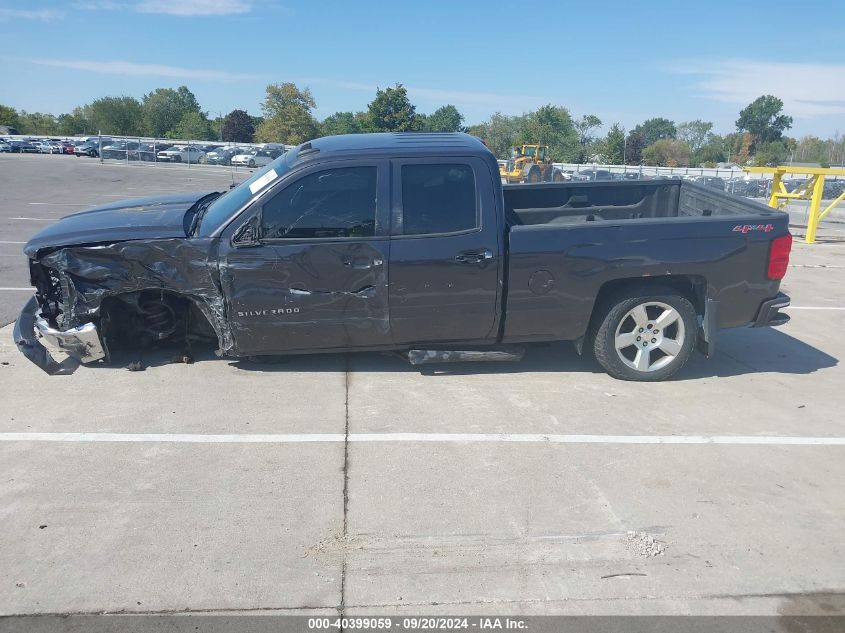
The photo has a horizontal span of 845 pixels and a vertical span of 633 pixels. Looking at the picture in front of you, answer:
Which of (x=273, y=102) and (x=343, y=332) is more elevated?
(x=273, y=102)

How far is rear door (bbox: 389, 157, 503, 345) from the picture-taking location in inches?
214

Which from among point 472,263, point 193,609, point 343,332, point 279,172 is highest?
point 279,172

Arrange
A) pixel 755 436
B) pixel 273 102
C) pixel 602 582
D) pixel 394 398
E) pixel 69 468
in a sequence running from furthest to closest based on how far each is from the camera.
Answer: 1. pixel 273 102
2. pixel 394 398
3. pixel 755 436
4. pixel 69 468
5. pixel 602 582

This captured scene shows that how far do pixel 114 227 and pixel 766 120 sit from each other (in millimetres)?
116489

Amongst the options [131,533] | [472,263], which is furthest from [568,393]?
[131,533]

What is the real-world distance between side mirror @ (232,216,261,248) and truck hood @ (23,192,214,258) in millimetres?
441

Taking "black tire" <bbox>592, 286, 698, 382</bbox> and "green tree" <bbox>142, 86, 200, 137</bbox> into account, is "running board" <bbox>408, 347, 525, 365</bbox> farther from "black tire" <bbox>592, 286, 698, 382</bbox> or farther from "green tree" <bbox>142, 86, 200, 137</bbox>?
"green tree" <bbox>142, 86, 200, 137</bbox>

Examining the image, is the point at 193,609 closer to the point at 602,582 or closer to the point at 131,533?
the point at 131,533

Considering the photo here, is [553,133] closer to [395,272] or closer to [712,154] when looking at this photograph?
[712,154]

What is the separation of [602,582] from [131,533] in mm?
2387

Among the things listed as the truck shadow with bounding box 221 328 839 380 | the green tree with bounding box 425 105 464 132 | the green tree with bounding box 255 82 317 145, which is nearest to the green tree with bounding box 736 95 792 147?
the green tree with bounding box 425 105 464 132

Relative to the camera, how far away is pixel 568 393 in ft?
18.5

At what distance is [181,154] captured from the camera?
45312 mm

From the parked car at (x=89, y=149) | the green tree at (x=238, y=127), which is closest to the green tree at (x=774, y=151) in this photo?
the green tree at (x=238, y=127)
